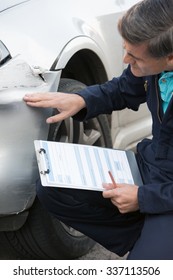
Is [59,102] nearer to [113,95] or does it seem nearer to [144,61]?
[113,95]

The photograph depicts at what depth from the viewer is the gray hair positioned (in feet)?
6.91

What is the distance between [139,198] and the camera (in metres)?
2.27

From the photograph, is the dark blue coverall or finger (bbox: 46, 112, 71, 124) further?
finger (bbox: 46, 112, 71, 124)

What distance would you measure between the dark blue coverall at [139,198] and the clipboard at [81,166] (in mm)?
76

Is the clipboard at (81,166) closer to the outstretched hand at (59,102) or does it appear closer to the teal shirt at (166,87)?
the outstretched hand at (59,102)

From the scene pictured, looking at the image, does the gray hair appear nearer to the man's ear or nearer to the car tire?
the man's ear

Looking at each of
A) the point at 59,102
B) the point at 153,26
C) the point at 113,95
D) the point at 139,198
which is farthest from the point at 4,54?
the point at 139,198

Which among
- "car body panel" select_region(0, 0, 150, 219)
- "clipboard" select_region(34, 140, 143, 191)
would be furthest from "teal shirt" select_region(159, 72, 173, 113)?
"car body panel" select_region(0, 0, 150, 219)

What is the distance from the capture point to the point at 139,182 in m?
2.51

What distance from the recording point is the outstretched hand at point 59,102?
7.81 ft

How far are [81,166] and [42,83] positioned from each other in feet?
1.20

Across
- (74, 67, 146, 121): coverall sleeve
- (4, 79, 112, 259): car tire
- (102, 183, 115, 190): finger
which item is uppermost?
(74, 67, 146, 121): coverall sleeve

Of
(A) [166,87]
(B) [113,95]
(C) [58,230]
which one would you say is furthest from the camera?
(C) [58,230]

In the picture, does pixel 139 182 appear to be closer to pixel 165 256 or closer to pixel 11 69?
pixel 165 256
